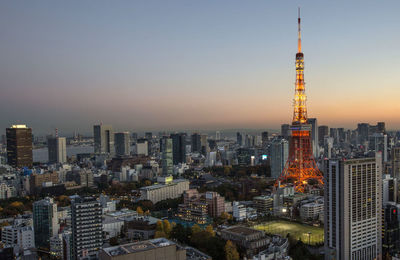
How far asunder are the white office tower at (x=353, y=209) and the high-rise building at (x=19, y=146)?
78.0ft

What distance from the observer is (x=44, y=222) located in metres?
10.6

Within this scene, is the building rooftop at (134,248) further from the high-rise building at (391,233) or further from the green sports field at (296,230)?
the high-rise building at (391,233)

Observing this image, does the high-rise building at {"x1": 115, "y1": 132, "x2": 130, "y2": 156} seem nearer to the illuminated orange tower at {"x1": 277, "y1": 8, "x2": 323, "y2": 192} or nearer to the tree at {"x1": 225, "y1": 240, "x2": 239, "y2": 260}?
the illuminated orange tower at {"x1": 277, "y1": 8, "x2": 323, "y2": 192}

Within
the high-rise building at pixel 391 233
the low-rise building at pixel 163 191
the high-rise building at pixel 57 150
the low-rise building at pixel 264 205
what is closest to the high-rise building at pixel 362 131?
the low-rise building at pixel 163 191

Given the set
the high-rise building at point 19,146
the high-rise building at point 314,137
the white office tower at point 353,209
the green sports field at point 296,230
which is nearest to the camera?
the white office tower at point 353,209

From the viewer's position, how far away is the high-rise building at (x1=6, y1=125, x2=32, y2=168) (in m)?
26.7

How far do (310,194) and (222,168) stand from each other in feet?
33.6

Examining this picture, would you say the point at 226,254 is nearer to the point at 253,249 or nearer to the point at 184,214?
the point at 253,249

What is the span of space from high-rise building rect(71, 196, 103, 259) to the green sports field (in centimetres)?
473

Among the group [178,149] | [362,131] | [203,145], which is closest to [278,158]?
[178,149]

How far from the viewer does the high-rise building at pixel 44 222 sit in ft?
34.4

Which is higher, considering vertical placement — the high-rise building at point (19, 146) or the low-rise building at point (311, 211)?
the high-rise building at point (19, 146)

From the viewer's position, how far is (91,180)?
20.8 metres

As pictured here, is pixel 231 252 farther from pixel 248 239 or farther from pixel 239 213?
pixel 239 213
